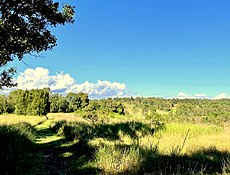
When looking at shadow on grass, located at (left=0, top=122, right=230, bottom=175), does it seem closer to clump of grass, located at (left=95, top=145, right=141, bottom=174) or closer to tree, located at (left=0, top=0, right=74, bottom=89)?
clump of grass, located at (left=95, top=145, right=141, bottom=174)

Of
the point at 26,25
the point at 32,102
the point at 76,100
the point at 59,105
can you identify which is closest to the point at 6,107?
the point at 32,102

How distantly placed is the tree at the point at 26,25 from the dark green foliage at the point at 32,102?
47.0 m

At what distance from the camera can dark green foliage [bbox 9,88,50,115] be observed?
200ft

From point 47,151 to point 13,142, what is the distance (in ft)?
8.92

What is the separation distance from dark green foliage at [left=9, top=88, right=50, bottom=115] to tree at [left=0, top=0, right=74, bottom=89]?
4702 cm

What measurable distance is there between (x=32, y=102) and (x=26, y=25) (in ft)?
163

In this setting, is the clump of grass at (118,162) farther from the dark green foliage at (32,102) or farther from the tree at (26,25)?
the dark green foliage at (32,102)

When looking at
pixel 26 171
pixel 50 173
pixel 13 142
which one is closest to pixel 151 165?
pixel 50 173

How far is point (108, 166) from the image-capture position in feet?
31.5

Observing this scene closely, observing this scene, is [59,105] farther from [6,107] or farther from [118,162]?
[118,162]

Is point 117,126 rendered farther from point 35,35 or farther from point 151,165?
point 151,165

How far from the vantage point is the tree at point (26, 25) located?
1259 centimetres

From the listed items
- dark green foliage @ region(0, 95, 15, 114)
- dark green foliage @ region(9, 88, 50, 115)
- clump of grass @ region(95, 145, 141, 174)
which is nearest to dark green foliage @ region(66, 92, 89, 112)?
dark green foliage @ region(0, 95, 15, 114)

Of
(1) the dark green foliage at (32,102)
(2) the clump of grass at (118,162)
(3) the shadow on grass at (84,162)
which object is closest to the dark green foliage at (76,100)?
(1) the dark green foliage at (32,102)
